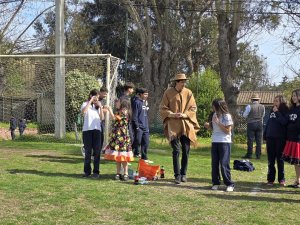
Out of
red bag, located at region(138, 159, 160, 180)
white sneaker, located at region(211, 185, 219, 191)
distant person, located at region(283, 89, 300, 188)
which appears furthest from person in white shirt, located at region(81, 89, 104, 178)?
distant person, located at region(283, 89, 300, 188)

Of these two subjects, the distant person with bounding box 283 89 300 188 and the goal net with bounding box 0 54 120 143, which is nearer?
the distant person with bounding box 283 89 300 188

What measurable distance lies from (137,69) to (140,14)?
448 inches

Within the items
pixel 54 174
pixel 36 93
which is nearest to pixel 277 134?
pixel 54 174

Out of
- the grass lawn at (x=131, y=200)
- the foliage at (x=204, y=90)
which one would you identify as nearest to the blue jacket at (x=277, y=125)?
the grass lawn at (x=131, y=200)

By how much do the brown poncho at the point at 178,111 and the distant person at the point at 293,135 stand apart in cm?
170

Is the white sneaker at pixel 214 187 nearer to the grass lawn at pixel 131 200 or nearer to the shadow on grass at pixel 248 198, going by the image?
the grass lawn at pixel 131 200

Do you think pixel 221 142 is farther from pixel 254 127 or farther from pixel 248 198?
pixel 254 127

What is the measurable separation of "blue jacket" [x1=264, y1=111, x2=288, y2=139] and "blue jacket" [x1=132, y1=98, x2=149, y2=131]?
3296 millimetres

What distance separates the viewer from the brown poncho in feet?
29.2

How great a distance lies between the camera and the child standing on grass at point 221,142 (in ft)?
27.5

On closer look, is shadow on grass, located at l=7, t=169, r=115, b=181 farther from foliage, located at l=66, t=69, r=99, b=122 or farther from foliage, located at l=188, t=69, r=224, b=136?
foliage, located at l=188, t=69, r=224, b=136

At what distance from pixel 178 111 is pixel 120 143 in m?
1.24

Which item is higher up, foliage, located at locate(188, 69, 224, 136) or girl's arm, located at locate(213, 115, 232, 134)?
foliage, located at locate(188, 69, 224, 136)

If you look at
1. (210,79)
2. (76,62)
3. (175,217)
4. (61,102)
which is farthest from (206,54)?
(175,217)
